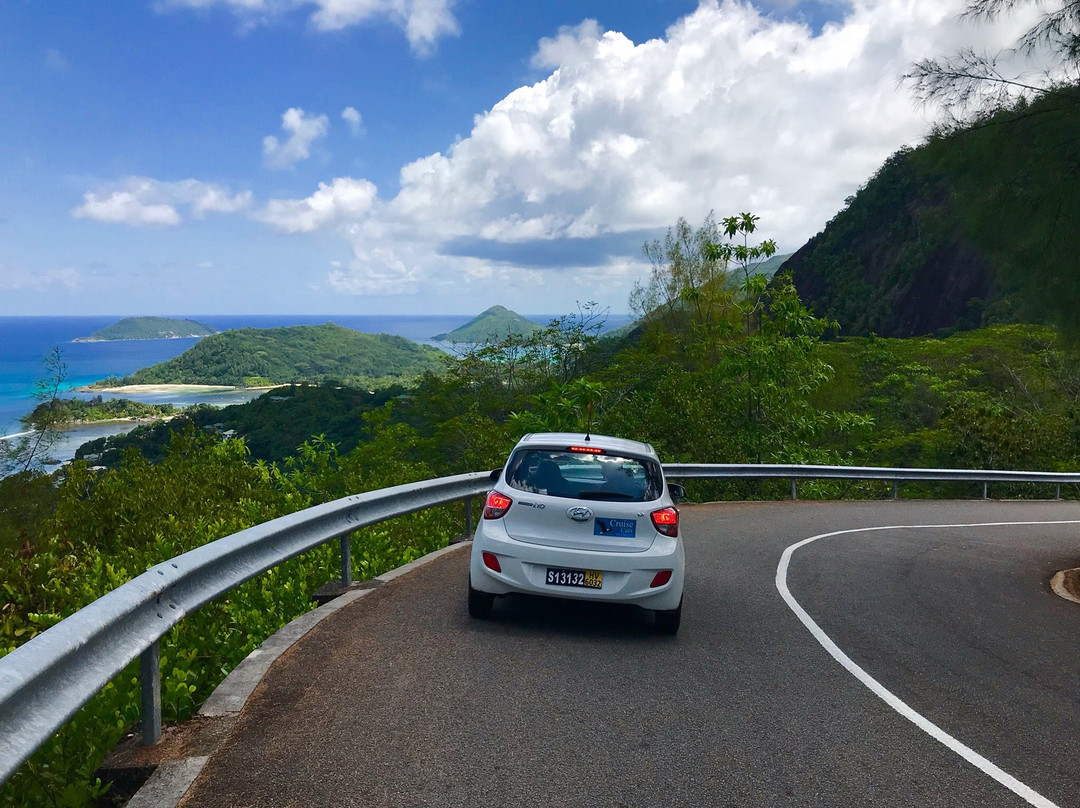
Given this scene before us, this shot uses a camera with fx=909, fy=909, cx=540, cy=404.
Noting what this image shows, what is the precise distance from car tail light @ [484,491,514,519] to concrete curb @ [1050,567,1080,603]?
728 cm

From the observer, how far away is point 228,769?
4.22 m

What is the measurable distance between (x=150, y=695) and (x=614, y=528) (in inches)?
A: 146

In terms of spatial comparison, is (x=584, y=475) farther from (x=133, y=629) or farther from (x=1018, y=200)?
(x=1018, y=200)

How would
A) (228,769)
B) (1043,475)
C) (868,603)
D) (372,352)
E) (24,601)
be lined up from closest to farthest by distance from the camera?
(228,769)
(24,601)
(868,603)
(1043,475)
(372,352)

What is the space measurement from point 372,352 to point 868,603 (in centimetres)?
14136

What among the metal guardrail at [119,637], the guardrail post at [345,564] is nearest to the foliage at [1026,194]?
the guardrail post at [345,564]

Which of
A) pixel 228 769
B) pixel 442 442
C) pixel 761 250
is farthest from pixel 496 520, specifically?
pixel 442 442

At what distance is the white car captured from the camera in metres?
7.09

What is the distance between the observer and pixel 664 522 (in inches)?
287

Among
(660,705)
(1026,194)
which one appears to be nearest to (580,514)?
(660,705)

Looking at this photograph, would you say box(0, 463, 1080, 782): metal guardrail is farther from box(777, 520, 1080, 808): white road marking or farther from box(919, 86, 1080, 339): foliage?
box(919, 86, 1080, 339): foliage

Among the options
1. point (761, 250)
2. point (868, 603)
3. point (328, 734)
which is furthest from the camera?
point (761, 250)

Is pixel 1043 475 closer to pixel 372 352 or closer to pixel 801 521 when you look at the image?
pixel 801 521

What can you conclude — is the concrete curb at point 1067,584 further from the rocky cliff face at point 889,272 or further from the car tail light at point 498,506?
the rocky cliff face at point 889,272
